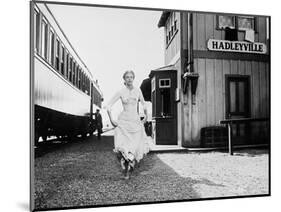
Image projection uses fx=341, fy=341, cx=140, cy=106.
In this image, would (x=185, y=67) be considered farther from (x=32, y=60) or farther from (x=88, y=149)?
(x=32, y=60)

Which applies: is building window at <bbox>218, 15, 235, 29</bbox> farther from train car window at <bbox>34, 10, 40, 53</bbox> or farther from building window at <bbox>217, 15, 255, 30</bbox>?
train car window at <bbox>34, 10, 40, 53</bbox>

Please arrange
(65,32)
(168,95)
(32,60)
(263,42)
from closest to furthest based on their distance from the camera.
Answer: (32,60) < (65,32) < (168,95) < (263,42)

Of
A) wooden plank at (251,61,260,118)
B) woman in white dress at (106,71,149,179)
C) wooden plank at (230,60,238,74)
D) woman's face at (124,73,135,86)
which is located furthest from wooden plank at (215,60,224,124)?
woman's face at (124,73,135,86)

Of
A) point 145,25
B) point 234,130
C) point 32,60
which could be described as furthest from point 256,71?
point 32,60

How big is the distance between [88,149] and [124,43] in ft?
3.47

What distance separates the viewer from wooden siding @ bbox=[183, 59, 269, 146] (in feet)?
11.5

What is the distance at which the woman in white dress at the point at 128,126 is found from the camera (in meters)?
3.19

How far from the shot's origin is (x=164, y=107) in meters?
3.38

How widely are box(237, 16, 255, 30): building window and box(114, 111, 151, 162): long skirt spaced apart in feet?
4.88

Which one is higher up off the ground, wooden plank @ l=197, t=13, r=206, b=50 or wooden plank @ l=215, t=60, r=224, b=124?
wooden plank @ l=197, t=13, r=206, b=50

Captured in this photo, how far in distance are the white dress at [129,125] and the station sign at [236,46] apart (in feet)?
3.13

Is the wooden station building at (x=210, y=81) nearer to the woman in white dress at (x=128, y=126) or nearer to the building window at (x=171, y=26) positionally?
the building window at (x=171, y=26)

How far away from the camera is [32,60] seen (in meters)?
2.92

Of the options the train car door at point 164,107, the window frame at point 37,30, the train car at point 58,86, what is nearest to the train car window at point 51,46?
the train car at point 58,86
